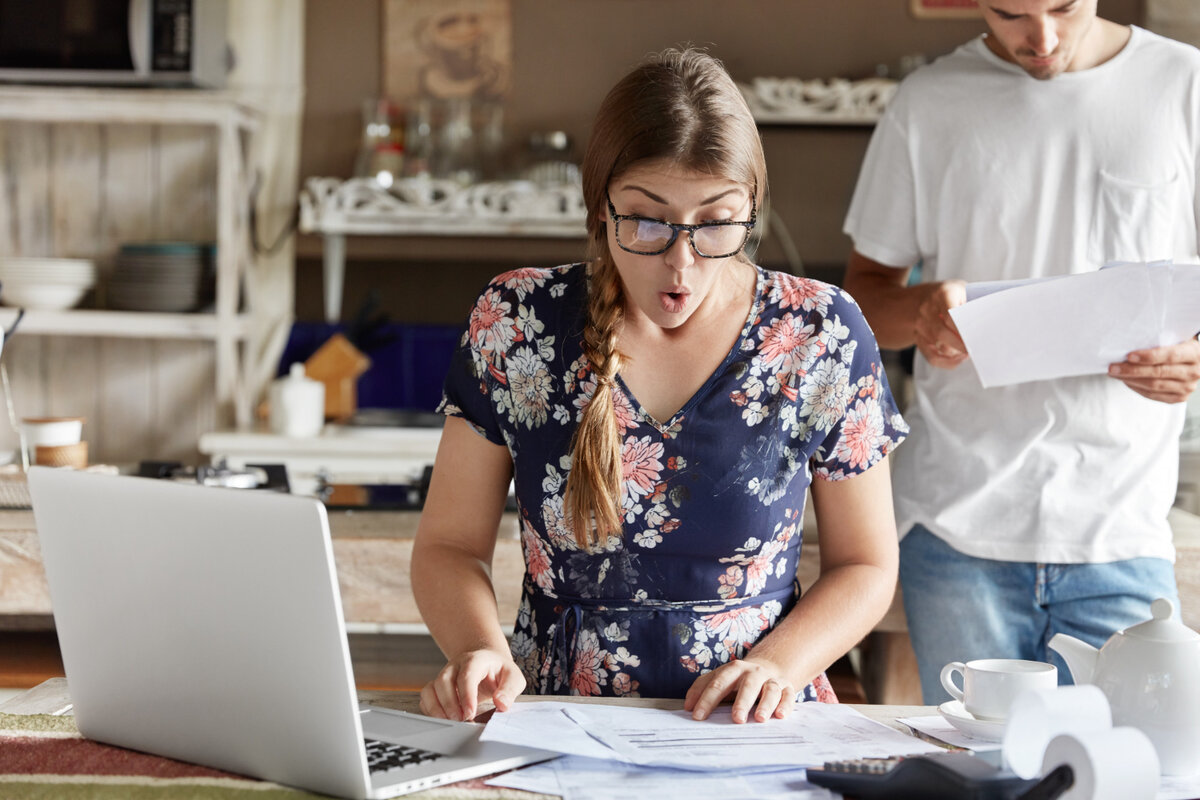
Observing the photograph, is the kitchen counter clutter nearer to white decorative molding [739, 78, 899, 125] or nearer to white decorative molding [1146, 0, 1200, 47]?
white decorative molding [739, 78, 899, 125]

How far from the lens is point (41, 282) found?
11.0 ft

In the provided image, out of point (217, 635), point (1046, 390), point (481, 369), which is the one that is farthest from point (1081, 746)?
point (1046, 390)

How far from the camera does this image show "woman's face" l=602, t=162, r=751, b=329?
123 cm

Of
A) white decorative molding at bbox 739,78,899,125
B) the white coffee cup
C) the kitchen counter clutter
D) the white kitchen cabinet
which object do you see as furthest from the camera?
white decorative molding at bbox 739,78,899,125

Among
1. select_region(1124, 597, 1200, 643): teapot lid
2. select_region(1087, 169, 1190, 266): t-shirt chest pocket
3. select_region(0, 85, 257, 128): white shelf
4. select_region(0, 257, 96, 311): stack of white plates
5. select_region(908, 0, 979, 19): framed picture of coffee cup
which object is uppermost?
select_region(908, 0, 979, 19): framed picture of coffee cup

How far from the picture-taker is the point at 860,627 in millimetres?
1320

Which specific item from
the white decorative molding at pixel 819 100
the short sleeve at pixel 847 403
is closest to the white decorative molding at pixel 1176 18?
the white decorative molding at pixel 819 100

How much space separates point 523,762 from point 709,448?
1.47 feet

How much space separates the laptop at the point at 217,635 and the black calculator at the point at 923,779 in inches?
9.8

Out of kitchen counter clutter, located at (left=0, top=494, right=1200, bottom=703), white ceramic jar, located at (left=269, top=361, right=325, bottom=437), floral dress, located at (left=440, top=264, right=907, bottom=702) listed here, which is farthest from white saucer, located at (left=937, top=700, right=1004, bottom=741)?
white ceramic jar, located at (left=269, top=361, right=325, bottom=437)

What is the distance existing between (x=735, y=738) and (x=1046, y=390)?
858 mm

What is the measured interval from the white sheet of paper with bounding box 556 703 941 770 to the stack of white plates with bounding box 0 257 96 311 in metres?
2.75

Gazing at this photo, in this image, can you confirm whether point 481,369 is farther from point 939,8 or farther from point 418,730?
point 939,8

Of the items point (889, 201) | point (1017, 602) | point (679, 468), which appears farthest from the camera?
point (889, 201)
